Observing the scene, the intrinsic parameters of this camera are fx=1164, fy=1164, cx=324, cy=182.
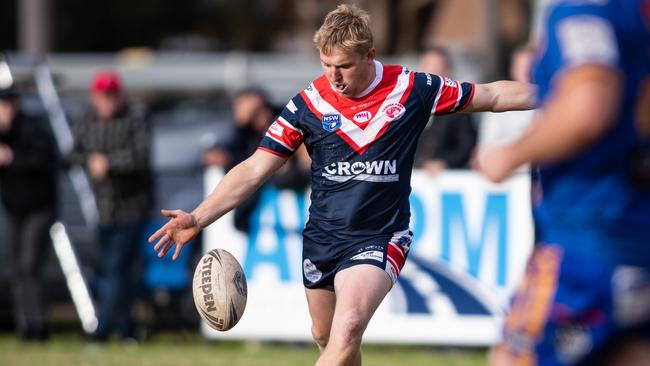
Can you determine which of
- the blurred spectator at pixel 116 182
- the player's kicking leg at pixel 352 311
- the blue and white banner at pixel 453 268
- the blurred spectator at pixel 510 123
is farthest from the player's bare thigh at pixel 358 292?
the blurred spectator at pixel 116 182

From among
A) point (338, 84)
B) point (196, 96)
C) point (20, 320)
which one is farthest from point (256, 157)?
point (196, 96)

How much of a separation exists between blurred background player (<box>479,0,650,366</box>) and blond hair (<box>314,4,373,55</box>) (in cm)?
213

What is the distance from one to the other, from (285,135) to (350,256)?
72 centimetres

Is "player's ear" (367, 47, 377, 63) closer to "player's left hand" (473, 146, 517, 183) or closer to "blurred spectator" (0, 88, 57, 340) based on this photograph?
"player's left hand" (473, 146, 517, 183)

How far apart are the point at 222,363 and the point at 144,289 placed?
2496 millimetres

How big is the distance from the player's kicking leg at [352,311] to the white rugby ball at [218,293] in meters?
0.53

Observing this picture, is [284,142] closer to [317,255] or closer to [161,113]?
[317,255]

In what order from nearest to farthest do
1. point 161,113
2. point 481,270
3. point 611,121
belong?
point 611,121
point 481,270
point 161,113

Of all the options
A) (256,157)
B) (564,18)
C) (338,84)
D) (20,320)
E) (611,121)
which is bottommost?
(20,320)

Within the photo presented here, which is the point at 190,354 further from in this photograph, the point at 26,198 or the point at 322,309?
the point at 322,309

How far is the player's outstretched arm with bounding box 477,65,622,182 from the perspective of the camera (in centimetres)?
342

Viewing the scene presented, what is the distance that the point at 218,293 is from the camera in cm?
602

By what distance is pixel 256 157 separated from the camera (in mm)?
6117

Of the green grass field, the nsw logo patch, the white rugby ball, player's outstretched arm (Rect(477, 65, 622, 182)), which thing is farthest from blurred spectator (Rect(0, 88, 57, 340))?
player's outstretched arm (Rect(477, 65, 622, 182))
